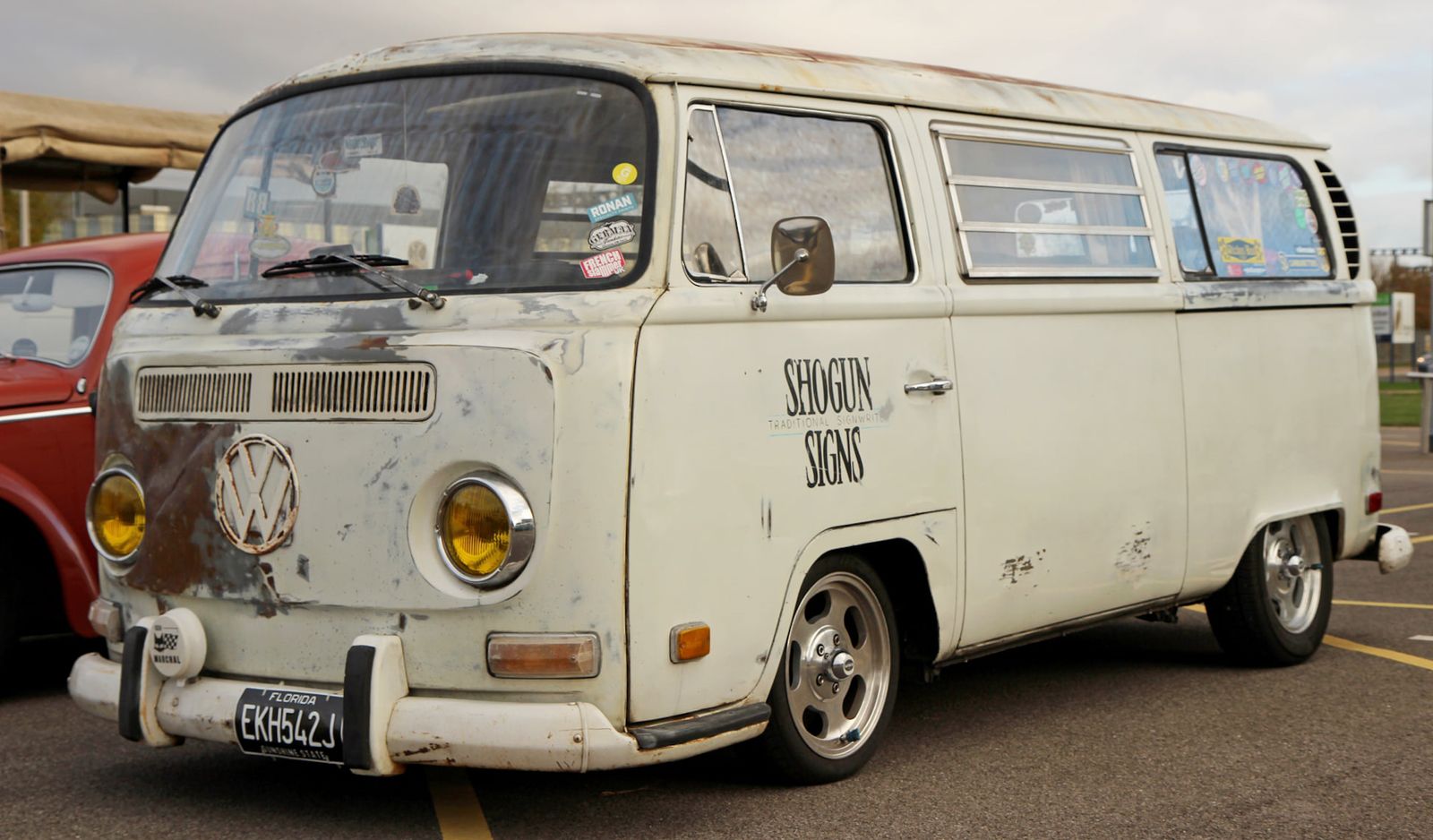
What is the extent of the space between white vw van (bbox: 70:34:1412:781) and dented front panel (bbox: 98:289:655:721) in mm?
11

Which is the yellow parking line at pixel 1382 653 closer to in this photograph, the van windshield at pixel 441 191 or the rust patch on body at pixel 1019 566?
the rust patch on body at pixel 1019 566

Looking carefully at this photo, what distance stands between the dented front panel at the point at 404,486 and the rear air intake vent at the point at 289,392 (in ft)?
0.04

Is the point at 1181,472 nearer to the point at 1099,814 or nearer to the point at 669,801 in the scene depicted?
the point at 1099,814

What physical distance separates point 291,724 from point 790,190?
216 cm

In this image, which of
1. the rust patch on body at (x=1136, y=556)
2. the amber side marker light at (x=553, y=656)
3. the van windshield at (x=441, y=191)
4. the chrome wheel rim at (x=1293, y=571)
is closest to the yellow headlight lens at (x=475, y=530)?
the amber side marker light at (x=553, y=656)

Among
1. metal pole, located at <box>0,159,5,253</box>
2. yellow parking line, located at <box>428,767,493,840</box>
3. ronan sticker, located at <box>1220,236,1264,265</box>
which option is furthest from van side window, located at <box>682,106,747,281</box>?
metal pole, located at <box>0,159,5,253</box>

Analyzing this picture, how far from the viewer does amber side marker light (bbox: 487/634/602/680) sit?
15.0 ft

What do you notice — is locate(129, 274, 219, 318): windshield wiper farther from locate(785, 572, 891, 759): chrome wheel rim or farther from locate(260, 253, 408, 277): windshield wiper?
locate(785, 572, 891, 759): chrome wheel rim

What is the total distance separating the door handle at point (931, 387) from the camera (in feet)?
18.2

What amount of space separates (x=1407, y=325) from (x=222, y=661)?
3563 cm

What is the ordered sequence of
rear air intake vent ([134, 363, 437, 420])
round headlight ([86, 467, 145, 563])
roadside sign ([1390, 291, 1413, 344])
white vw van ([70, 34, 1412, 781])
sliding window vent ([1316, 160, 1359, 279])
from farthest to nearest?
1. roadside sign ([1390, 291, 1413, 344])
2. sliding window vent ([1316, 160, 1359, 279])
3. round headlight ([86, 467, 145, 563])
4. rear air intake vent ([134, 363, 437, 420])
5. white vw van ([70, 34, 1412, 781])

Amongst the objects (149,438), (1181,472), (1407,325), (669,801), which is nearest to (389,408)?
(149,438)

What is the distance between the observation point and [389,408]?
4.73 meters

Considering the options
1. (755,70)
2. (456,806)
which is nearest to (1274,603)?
(755,70)
